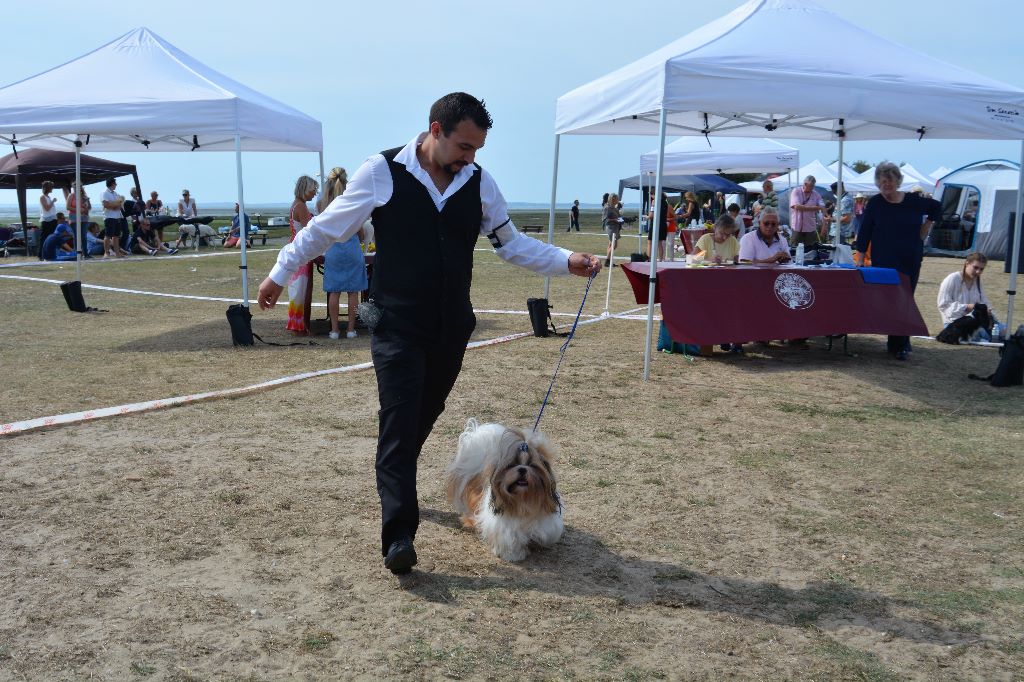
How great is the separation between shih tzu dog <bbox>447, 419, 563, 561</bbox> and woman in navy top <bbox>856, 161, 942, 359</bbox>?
246 inches

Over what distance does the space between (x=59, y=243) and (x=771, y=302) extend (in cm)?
1928

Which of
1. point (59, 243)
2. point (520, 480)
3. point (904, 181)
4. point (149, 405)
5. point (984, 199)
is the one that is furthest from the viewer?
point (904, 181)

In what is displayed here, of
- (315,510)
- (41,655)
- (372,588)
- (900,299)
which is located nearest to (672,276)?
(900,299)

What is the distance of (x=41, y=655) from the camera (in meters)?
2.85

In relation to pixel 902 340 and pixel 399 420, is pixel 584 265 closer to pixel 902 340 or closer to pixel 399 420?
pixel 399 420

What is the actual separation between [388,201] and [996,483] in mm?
3864

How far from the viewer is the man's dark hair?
3.32 meters

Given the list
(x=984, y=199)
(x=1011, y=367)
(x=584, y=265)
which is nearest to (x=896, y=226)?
(x=1011, y=367)

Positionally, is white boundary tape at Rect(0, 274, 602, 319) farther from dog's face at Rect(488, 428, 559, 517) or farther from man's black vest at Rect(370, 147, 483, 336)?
man's black vest at Rect(370, 147, 483, 336)

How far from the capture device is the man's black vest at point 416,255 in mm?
3381

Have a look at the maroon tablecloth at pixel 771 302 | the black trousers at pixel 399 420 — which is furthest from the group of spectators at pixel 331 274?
the black trousers at pixel 399 420

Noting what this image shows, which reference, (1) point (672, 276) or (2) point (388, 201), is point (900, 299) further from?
(2) point (388, 201)

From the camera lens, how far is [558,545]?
3941 mm

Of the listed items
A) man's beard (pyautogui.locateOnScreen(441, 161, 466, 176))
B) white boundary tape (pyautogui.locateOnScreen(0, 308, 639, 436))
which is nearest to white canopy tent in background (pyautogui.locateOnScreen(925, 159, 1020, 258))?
white boundary tape (pyautogui.locateOnScreen(0, 308, 639, 436))
